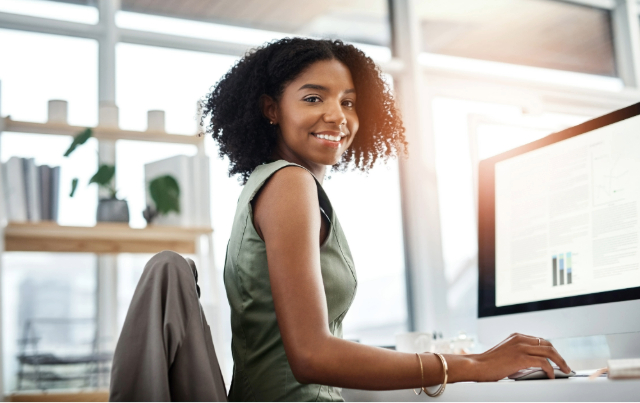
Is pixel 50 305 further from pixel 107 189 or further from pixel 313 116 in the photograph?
pixel 313 116

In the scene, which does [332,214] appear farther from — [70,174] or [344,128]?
[70,174]

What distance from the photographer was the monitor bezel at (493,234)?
1.32m

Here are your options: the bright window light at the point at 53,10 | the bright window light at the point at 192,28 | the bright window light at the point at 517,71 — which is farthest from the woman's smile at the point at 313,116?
the bright window light at the point at 517,71

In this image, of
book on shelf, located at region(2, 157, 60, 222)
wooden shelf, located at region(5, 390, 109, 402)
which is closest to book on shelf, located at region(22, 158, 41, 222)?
book on shelf, located at region(2, 157, 60, 222)

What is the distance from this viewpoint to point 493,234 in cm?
158

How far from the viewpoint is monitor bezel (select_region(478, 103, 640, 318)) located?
1.32 metres

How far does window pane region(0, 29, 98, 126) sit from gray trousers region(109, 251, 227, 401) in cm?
217

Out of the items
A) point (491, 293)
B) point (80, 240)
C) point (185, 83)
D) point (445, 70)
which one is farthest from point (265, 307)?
point (445, 70)

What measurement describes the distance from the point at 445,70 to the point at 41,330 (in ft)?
8.30

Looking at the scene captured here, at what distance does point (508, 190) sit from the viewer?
61.8 inches

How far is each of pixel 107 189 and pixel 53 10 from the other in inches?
38.7

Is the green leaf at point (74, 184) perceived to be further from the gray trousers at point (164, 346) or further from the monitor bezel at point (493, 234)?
the gray trousers at point (164, 346)

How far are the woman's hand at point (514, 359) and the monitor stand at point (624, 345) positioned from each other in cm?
30

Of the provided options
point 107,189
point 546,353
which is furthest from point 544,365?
point 107,189
